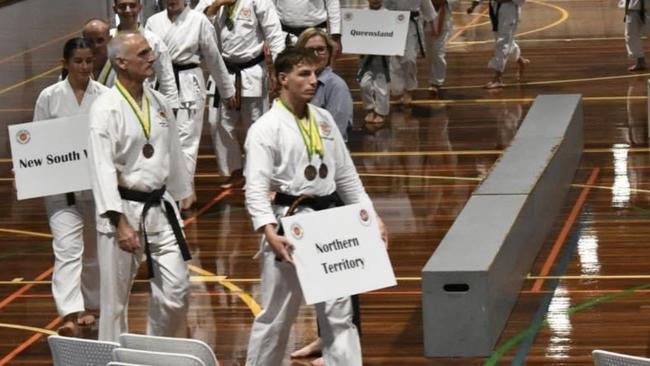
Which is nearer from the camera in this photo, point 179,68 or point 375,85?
point 179,68

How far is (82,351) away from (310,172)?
179cm

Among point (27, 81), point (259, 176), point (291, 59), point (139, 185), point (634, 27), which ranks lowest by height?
point (27, 81)

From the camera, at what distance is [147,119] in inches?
338

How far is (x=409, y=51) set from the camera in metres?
17.6

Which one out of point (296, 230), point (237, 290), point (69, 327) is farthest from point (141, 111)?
point (237, 290)

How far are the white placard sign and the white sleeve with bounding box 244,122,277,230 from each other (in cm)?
219

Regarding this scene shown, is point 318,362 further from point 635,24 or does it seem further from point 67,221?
point 635,24

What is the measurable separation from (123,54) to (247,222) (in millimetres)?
4809

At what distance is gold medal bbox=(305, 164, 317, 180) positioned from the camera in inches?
321

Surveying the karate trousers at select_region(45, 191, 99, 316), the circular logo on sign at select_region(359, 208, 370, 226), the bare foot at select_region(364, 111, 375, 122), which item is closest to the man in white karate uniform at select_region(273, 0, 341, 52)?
the bare foot at select_region(364, 111, 375, 122)

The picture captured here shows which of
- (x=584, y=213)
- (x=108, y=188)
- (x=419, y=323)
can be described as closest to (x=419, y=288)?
(x=419, y=323)

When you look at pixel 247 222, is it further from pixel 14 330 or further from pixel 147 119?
pixel 147 119

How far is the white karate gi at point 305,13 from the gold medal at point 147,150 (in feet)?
23.3

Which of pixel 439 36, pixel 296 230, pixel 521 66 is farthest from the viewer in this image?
pixel 521 66
